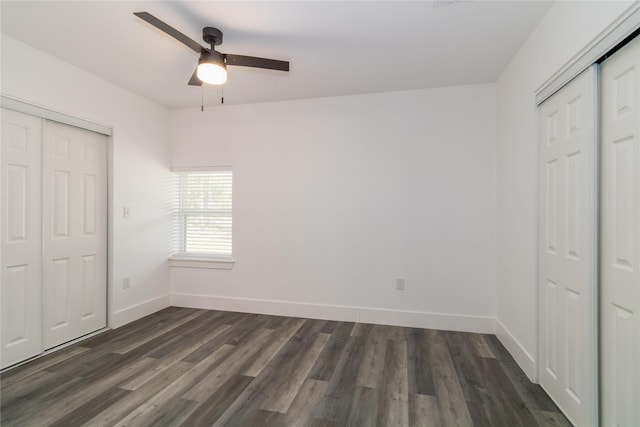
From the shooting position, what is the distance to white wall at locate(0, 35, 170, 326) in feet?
8.69

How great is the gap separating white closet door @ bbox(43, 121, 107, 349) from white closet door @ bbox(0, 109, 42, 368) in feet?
0.29

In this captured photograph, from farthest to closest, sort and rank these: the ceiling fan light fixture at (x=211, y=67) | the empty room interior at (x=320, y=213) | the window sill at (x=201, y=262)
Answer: the window sill at (x=201, y=262)
the ceiling fan light fixture at (x=211, y=67)
the empty room interior at (x=320, y=213)

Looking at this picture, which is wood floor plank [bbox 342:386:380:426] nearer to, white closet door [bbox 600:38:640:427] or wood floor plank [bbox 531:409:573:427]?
wood floor plank [bbox 531:409:573:427]

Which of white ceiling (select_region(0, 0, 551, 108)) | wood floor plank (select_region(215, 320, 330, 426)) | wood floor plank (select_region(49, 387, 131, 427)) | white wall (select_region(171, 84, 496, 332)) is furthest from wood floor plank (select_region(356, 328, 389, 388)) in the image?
white ceiling (select_region(0, 0, 551, 108))

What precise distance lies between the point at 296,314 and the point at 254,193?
165 cm

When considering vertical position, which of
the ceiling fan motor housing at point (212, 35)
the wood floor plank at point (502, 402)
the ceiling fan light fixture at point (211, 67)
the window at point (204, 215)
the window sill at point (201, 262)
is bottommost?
the wood floor plank at point (502, 402)

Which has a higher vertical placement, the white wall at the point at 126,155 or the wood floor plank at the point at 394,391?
the white wall at the point at 126,155

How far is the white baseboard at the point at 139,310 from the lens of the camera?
3.45m

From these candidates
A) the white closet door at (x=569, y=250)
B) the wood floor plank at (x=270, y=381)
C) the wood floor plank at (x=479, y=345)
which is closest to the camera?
the white closet door at (x=569, y=250)

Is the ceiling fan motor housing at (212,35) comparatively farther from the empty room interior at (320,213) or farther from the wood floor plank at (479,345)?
the wood floor plank at (479,345)

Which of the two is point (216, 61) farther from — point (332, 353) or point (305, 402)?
point (332, 353)

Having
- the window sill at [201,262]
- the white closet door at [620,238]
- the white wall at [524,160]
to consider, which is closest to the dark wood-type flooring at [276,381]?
the white wall at [524,160]

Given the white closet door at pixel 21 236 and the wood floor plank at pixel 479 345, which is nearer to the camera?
the white closet door at pixel 21 236

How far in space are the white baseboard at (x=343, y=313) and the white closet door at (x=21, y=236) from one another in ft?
5.54
